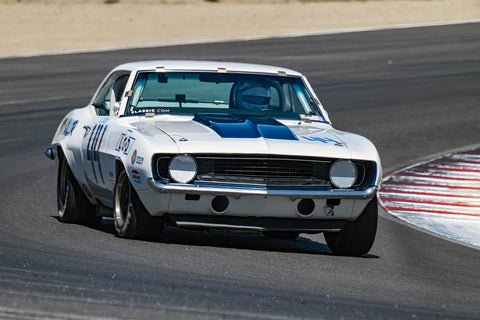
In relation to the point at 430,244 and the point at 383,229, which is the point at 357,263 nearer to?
the point at 430,244

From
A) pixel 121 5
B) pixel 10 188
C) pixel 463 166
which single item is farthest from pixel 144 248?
pixel 121 5

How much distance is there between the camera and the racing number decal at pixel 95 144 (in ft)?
28.0

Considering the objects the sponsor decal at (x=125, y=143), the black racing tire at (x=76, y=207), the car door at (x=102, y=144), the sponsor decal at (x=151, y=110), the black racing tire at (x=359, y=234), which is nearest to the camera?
the sponsor decal at (x=125, y=143)

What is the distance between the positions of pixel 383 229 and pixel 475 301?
393 centimetres

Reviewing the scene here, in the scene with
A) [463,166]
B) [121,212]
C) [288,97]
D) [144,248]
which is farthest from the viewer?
[463,166]

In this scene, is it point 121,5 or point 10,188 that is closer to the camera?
point 10,188

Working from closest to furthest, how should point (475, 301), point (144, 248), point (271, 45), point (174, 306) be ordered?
point (174, 306)
point (475, 301)
point (144, 248)
point (271, 45)

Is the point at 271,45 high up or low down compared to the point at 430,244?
down

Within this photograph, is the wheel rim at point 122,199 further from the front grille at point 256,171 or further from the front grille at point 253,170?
the front grille at point 256,171

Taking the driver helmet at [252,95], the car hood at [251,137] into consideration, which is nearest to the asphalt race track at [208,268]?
the car hood at [251,137]

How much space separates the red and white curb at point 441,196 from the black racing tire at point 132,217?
3.12 m

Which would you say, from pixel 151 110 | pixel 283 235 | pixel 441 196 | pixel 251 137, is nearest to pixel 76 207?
pixel 151 110

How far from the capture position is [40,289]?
18.0ft

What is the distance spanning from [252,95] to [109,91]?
136cm
